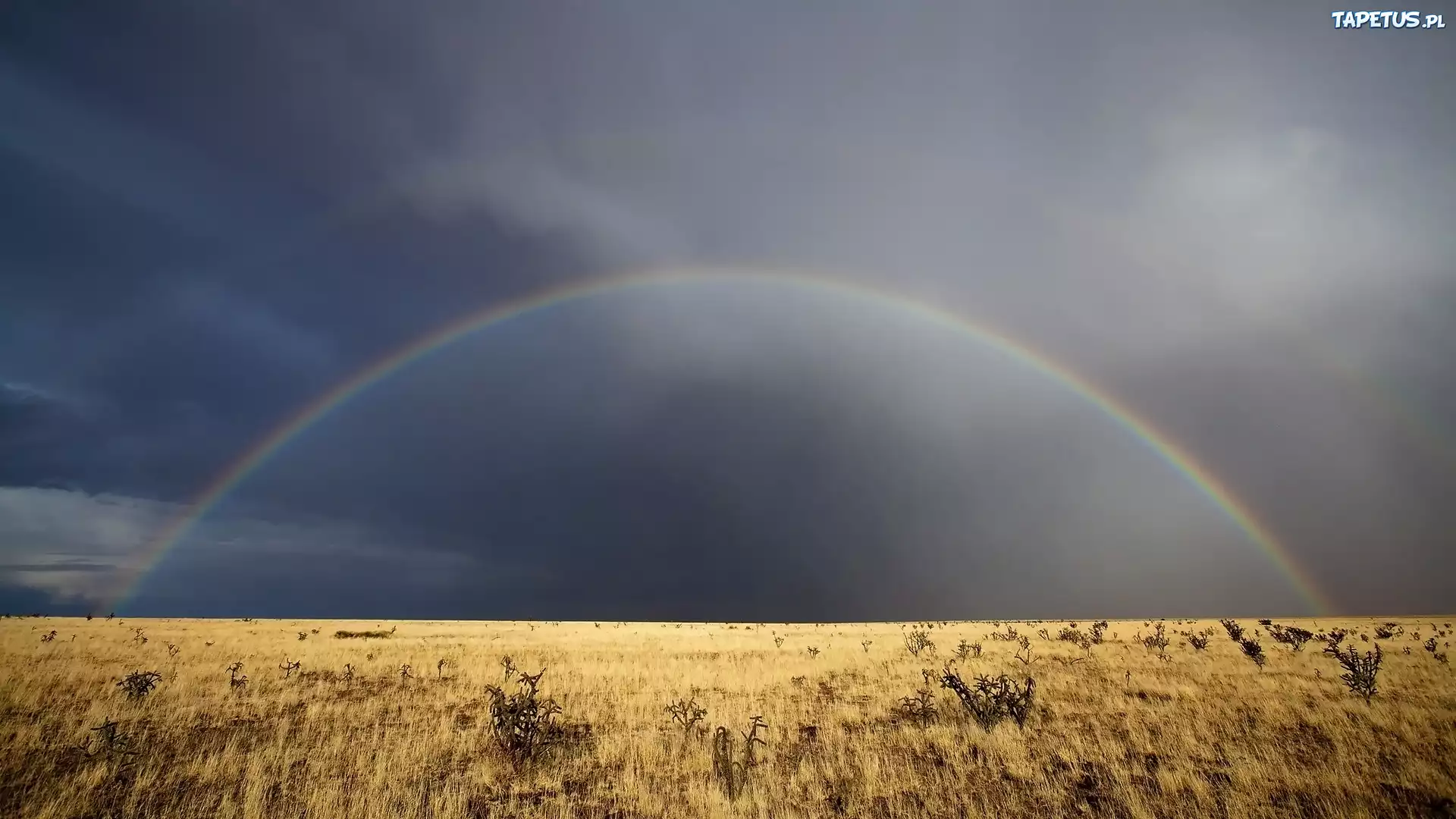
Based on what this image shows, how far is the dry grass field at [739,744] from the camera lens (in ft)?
35.0

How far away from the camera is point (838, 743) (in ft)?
43.1

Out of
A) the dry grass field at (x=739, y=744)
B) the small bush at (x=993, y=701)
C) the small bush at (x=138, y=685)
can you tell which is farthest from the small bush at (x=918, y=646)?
the small bush at (x=138, y=685)

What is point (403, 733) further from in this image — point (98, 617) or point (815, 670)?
point (98, 617)

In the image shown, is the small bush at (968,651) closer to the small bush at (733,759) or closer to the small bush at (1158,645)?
the small bush at (1158,645)

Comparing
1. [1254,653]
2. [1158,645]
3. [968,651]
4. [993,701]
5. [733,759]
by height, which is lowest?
[733,759]

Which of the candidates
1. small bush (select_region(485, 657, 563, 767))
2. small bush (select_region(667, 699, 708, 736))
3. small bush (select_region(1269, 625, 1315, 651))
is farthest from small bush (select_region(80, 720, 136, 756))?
small bush (select_region(1269, 625, 1315, 651))

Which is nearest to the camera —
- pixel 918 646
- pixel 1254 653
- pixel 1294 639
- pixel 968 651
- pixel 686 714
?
pixel 686 714

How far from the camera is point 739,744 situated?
13.2 metres

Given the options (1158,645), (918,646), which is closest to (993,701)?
(918,646)

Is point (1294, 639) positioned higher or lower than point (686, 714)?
higher

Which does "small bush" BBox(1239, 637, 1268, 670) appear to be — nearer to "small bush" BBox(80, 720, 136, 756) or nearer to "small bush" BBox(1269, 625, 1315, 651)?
"small bush" BBox(1269, 625, 1315, 651)

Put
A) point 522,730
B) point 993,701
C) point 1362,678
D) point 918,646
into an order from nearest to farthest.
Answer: point 522,730
point 993,701
point 1362,678
point 918,646

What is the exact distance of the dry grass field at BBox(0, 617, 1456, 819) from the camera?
10680 millimetres

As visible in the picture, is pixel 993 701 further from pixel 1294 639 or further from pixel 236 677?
pixel 236 677
